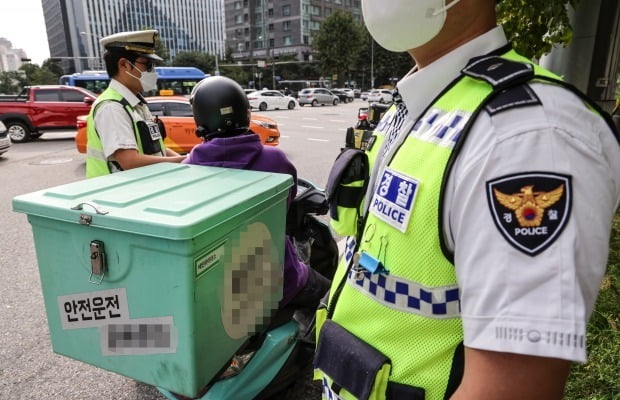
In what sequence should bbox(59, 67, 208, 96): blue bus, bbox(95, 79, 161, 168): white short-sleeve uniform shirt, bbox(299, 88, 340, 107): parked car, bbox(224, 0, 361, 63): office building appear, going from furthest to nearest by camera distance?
bbox(224, 0, 361, 63): office building
bbox(299, 88, 340, 107): parked car
bbox(59, 67, 208, 96): blue bus
bbox(95, 79, 161, 168): white short-sleeve uniform shirt

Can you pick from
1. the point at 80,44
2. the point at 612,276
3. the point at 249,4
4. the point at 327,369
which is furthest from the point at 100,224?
the point at 80,44

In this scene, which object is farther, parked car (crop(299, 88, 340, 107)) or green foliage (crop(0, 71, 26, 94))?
green foliage (crop(0, 71, 26, 94))

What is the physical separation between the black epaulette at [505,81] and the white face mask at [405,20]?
153mm

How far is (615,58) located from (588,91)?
1.15ft

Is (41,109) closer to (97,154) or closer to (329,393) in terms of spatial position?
(97,154)

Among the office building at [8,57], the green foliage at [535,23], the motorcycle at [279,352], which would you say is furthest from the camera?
the office building at [8,57]

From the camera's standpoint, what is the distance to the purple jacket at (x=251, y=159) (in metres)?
1.99

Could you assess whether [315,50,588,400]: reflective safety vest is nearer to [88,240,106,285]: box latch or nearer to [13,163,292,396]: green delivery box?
[13,163,292,396]: green delivery box

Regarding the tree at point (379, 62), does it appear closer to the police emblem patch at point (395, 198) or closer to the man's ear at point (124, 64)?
the man's ear at point (124, 64)

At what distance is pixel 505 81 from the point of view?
2.48 feet

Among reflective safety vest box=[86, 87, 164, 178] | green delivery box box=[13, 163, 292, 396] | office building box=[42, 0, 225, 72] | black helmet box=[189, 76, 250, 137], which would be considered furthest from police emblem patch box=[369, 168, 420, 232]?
office building box=[42, 0, 225, 72]

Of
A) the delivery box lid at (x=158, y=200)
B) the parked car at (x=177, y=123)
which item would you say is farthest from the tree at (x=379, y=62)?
the delivery box lid at (x=158, y=200)

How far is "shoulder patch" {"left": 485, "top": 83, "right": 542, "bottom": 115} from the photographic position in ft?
2.33

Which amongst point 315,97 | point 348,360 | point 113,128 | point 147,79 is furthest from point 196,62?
point 348,360
